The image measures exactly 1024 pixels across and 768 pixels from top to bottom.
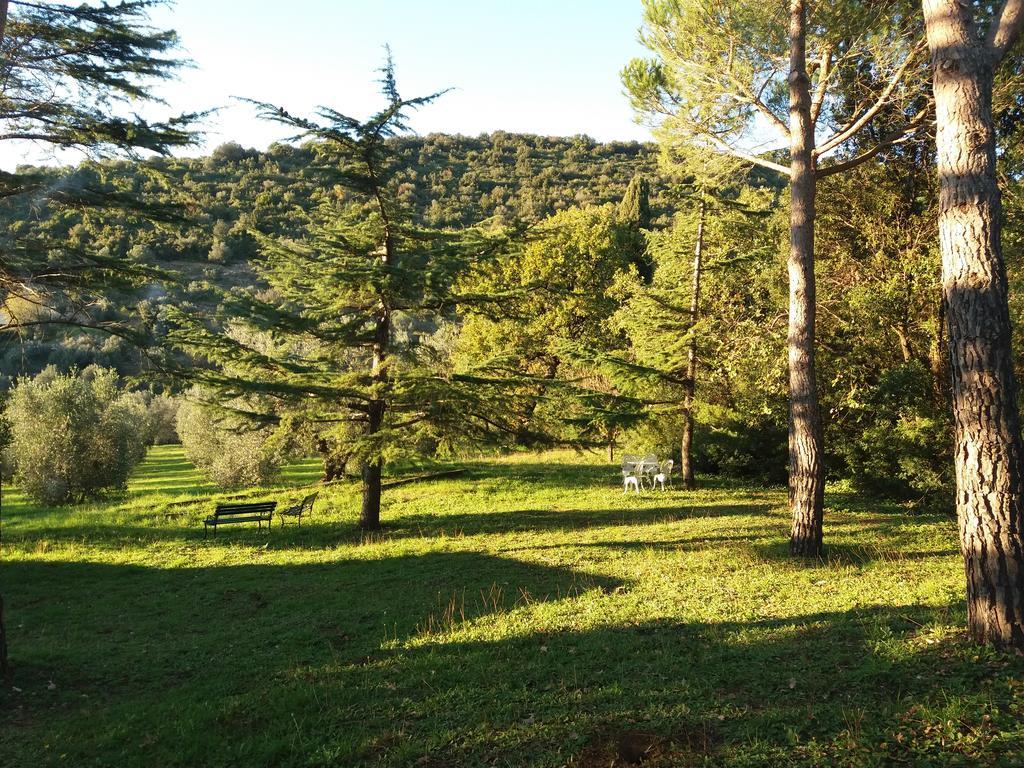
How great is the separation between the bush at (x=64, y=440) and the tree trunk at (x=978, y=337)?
2542 cm

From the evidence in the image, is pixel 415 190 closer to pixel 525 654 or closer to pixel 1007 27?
pixel 1007 27

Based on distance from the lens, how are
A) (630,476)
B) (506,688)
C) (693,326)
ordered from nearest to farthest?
1. (506,688)
2. (693,326)
3. (630,476)

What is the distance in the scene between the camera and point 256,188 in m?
77.5

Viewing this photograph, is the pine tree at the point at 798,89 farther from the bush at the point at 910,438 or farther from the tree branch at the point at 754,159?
the bush at the point at 910,438

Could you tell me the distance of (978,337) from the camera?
466 centimetres

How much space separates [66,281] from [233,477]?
1597cm

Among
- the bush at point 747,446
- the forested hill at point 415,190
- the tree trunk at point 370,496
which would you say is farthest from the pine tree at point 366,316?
the bush at point 747,446

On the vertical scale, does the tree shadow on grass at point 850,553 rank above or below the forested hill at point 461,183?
below

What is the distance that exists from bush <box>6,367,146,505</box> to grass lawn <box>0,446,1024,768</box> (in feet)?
33.4

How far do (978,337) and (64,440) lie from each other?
25876mm

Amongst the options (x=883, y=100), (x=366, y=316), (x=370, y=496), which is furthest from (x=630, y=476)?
(x=883, y=100)

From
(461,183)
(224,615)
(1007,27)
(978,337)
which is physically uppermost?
(461,183)

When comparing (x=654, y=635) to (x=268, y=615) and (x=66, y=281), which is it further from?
(x=66, y=281)

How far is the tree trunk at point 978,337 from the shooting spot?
4.52m
